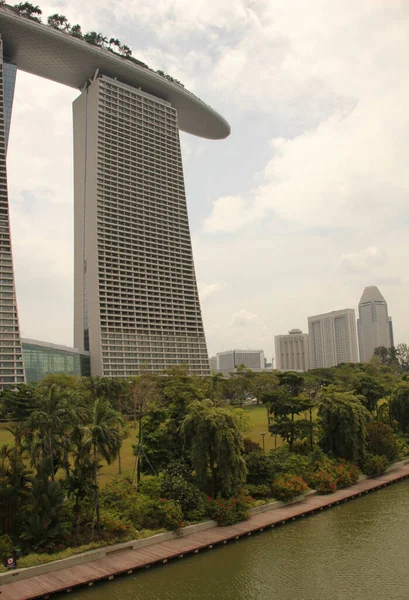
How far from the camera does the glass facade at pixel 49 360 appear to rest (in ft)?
372

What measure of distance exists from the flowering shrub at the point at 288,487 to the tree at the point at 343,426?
9.57 m

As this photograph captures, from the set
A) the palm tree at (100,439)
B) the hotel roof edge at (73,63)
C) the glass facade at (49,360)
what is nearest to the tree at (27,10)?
the hotel roof edge at (73,63)

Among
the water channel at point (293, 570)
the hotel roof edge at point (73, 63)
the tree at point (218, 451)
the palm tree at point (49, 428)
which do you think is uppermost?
the hotel roof edge at point (73, 63)

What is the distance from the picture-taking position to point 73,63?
132125mm

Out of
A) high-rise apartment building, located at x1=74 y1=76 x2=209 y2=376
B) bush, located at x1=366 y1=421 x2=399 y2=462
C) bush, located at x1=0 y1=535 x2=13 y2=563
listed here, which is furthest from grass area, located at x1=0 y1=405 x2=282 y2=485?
high-rise apartment building, located at x1=74 y1=76 x2=209 y2=376

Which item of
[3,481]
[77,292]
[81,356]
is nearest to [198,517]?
[3,481]

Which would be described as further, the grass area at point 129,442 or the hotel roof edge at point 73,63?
the hotel roof edge at point 73,63

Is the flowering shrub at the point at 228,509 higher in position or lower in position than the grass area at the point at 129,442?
lower

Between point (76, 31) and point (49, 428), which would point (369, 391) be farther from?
point (76, 31)

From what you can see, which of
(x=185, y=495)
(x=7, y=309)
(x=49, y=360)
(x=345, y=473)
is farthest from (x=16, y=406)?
(x=345, y=473)

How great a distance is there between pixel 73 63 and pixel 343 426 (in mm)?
117939

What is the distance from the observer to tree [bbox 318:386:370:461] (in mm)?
52844

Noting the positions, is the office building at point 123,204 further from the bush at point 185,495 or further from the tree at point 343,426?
the bush at point 185,495

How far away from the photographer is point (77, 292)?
13112 cm
